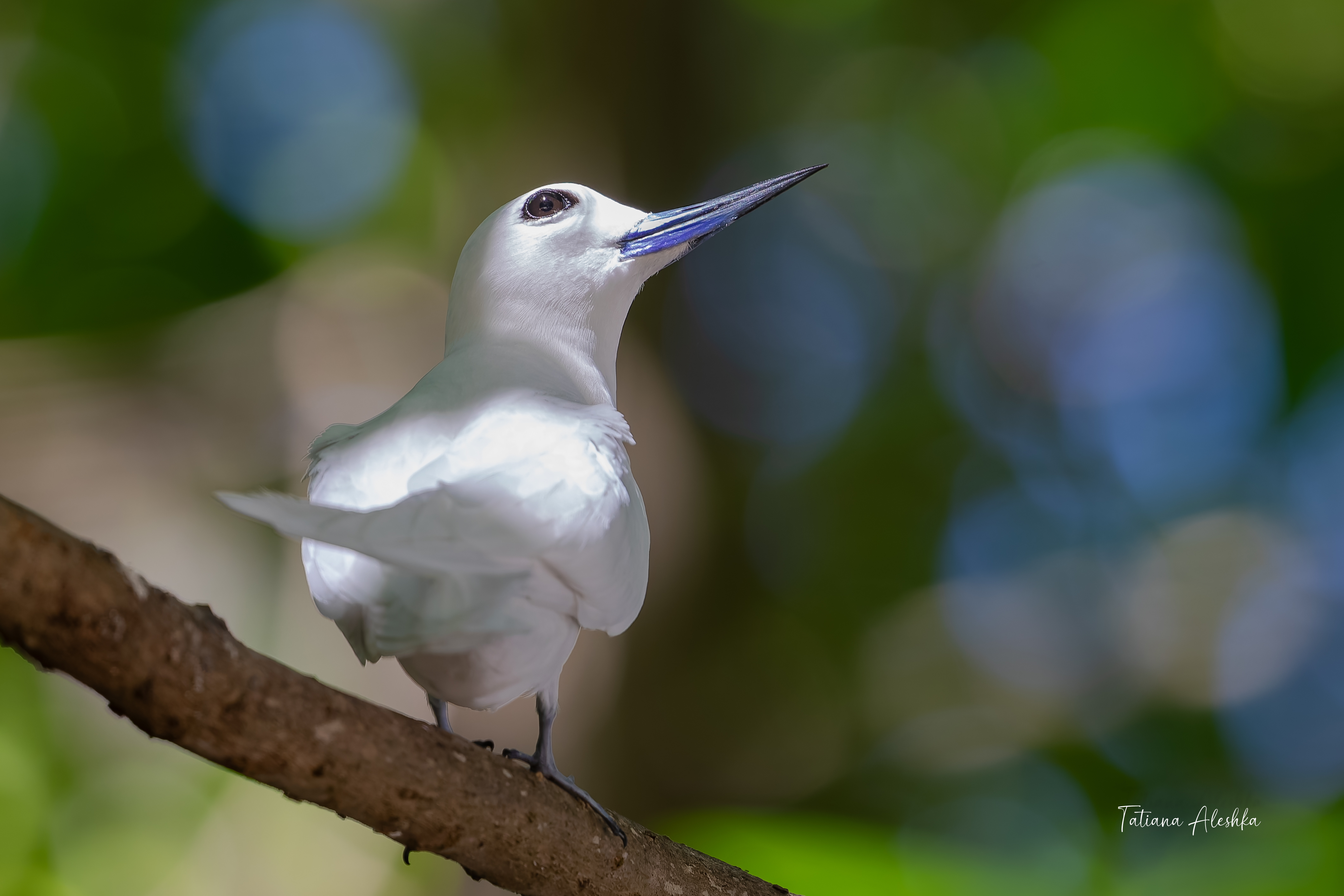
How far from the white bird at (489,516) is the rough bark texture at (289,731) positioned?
95 mm

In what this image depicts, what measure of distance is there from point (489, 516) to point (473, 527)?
40mm

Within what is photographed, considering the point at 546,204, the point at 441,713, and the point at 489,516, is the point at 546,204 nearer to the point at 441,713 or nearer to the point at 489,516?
the point at 489,516

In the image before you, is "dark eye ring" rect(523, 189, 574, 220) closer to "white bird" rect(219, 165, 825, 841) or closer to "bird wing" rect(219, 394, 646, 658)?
"white bird" rect(219, 165, 825, 841)

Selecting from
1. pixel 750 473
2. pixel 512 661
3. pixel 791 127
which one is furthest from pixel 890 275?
pixel 512 661

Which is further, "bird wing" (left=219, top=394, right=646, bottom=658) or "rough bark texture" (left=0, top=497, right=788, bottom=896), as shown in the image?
"bird wing" (left=219, top=394, right=646, bottom=658)

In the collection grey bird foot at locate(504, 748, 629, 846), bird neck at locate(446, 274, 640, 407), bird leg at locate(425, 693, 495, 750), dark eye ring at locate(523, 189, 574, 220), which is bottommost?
grey bird foot at locate(504, 748, 629, 846)

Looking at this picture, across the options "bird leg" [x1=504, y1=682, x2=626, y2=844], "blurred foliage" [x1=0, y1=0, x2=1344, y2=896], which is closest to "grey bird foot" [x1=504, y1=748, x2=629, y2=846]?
"bird leg" [x1=504, y1=682, x2=626, y2=844]

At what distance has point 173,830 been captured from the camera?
15.9 ft

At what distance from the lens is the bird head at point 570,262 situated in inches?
95.7

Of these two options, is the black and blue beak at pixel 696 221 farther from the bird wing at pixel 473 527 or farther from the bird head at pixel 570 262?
the bird wing at pixel 473 527

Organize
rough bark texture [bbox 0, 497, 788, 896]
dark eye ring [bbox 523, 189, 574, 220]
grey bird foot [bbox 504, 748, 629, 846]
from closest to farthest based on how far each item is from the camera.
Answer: rough bark texture [bbox 0, 497, 788, 896] < grey bird foot [bbox 504, 748, 629, 846] < dark eye ring [bbox 523, 189, 574, 220]

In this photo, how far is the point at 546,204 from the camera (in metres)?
2.54

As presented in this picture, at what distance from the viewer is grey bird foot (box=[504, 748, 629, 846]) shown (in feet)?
6.00

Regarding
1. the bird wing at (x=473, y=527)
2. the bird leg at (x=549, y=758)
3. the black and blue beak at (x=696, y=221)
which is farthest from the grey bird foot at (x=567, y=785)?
the black and blue beak at (x=696, y=221)
